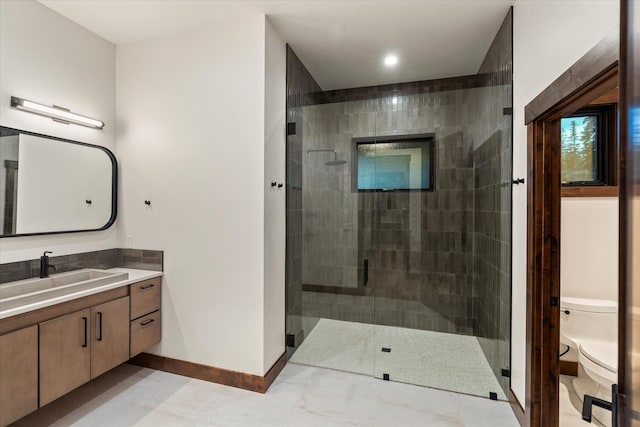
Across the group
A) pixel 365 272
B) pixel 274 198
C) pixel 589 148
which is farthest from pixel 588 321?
pixel 274 198

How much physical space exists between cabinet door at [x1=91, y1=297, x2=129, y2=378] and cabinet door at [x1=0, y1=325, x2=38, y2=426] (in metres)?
0.34

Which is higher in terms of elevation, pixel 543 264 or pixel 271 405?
pixel 543 264

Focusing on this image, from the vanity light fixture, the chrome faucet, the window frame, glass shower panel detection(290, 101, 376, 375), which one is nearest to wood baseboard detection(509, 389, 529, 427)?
glass shower panel detection(290, 101, 376, 375)

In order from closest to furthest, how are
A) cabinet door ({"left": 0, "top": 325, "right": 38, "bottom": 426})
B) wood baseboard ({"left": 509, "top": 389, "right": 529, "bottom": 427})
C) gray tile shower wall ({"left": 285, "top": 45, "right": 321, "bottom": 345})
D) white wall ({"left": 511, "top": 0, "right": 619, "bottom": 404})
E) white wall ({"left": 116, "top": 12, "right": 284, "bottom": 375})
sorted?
white wall ({"left": 511, "top": 0, "right": 619, "bottom": 404}) < cabinet door ({"left": 0, "top": 325, "right": 38, "bottom": 426}) < wood baseboard ({"left": 509, "top": 389, "right": 529, "bottom": 427}) < white wall ({"left": 116, "top": 12, "right": 284, "bottom": 375}) < gray tile shower wall ({"left": 285, "top": 45, "right": 321, "bottom": 345})

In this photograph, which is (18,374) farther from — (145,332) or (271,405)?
(271,405)

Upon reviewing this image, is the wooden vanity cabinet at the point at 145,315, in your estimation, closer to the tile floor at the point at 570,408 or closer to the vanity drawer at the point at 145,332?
the vanity drawer at the point at 145,332

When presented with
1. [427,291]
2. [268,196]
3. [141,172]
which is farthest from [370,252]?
[141,172]

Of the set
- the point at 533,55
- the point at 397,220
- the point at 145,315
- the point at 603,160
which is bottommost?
the point at 145,315

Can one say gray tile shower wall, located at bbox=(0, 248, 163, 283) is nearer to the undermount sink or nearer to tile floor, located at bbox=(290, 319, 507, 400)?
the undermount sink

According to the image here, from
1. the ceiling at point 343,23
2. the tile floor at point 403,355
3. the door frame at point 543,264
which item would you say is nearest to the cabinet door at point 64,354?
the tile floor at point 403,355

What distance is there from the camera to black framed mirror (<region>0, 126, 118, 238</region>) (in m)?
2.08

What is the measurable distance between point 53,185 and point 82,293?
0.97 m

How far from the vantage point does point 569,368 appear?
2504mm

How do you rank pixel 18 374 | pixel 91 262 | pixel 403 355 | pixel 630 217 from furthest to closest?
pixel 403 355 < pixel 91 262 < pixel 18 374 < pixel 630 217
